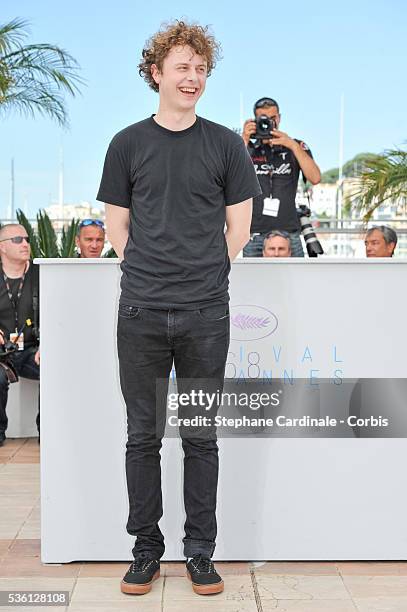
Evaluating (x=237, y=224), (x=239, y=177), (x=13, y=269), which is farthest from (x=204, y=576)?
(x=13, y=269)

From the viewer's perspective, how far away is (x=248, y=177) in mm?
2908

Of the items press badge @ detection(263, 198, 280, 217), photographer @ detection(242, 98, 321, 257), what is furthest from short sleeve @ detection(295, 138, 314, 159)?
press badge @ detection(263, 198, 280, 217)

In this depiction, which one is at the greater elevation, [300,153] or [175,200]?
[300,153]

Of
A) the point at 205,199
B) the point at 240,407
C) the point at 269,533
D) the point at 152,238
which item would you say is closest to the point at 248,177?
the point at 205,199

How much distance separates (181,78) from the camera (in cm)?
284

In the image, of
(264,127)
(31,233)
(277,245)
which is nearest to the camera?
(277,245)

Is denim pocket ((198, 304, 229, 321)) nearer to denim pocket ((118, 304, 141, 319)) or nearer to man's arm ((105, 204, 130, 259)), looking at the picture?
denim pocket ((118, 304, 141, 319))

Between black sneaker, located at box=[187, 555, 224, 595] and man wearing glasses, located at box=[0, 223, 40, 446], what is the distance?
8.99 ft

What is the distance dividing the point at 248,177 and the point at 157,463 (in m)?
0.94

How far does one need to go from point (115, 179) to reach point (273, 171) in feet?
8.48

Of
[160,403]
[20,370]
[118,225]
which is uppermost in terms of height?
[118,225]

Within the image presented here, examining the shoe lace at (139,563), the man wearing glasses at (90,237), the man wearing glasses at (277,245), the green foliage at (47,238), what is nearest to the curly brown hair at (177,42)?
the shoe lace at (139,563)

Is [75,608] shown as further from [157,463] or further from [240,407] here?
[240,407]

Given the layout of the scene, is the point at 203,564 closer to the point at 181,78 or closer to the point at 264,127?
the point at 181,78
